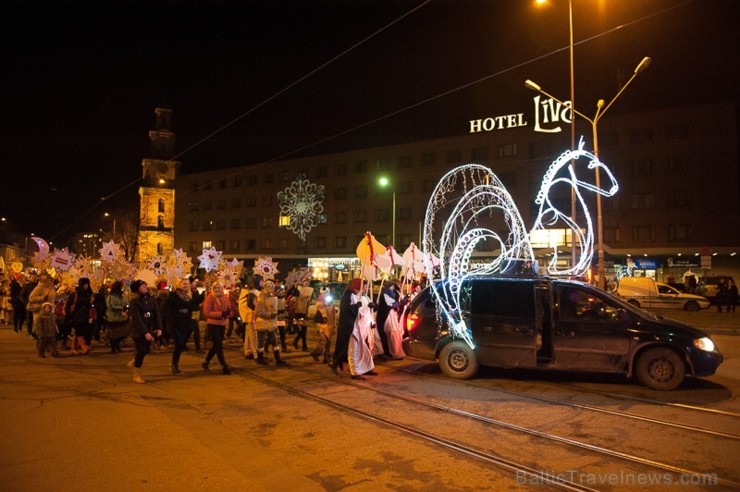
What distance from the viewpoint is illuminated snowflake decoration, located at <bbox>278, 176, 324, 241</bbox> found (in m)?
69.1

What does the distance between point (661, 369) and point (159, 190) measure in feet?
246

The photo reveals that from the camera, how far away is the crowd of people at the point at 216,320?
9977 mm

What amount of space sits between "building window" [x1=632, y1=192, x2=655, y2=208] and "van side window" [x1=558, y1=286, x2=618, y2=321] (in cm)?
4399

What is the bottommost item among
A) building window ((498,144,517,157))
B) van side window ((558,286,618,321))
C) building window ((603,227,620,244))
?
van side window ((558,286,618,321))

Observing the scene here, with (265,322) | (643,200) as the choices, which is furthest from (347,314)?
(643,200)

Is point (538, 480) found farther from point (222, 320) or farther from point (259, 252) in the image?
point (259, 252)

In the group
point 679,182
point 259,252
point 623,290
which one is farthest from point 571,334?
point 259,252

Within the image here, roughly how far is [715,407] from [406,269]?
31.2 feet

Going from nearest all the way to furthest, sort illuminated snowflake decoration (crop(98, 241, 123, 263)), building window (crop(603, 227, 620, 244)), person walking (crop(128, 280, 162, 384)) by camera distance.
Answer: person walking (crop(128, 280, 162, 384)) < illuminated snowflake decoration (crop(98, 241, 123, 263)) < building window (crop(603, 227, 620, 244))

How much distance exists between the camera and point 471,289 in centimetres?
980

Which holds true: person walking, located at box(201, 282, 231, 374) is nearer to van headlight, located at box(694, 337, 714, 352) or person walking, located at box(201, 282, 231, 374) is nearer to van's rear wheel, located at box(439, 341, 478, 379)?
van's rear wheel, located at box(439, 341, 478, 379)

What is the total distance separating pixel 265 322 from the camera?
11.6 meters

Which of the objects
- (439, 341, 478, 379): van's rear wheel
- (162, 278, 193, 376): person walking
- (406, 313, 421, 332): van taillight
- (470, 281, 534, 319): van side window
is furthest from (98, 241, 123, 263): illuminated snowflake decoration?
(470, 281, 534, 319): van side window

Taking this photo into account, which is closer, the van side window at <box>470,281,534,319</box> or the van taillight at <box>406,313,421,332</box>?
the van side window at <box>470,281,534,319</box>
